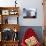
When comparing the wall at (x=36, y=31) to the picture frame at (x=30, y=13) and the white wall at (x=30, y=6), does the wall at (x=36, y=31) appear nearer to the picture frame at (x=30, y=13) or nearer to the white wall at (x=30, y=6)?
the white wall at (x=30, y=6)

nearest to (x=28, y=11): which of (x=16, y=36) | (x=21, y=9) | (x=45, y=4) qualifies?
(x=21, y=9)

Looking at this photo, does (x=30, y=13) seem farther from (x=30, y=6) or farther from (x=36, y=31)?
(x=36, y=31)

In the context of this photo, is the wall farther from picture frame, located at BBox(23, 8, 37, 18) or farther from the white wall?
picture frame, located at BBox(23, 8, 37, 18)

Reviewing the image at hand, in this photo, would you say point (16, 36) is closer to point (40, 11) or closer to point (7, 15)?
point (7, 15)

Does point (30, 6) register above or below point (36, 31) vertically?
above

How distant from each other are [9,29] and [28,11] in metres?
0.81

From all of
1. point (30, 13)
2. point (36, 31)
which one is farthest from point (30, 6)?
point (36, 31)

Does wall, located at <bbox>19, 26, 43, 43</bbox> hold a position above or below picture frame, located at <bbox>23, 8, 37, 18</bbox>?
below

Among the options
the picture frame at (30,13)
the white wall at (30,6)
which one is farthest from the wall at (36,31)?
the picture frame at (30,13)

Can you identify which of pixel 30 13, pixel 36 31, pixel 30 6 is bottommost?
pixel 36 31

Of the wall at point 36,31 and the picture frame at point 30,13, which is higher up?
the picture frame at point 30,13

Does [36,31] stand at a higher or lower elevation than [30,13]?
lower

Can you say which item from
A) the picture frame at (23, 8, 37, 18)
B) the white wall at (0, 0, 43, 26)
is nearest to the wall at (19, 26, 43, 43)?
the white wall at (0, 0, 43, 26)

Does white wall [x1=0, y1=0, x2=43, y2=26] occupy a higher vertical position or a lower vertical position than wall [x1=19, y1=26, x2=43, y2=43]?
higher
